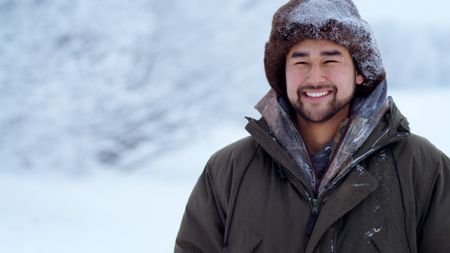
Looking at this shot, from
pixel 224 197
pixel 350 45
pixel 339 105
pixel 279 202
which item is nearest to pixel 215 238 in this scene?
pixel 224 197

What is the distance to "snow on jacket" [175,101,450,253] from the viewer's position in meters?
1.55

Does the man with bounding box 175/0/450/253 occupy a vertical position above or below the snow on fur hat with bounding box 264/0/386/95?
below

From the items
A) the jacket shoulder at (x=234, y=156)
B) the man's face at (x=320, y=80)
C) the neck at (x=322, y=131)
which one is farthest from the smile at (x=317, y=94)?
the jacket shoulder at (x=234, y=156)

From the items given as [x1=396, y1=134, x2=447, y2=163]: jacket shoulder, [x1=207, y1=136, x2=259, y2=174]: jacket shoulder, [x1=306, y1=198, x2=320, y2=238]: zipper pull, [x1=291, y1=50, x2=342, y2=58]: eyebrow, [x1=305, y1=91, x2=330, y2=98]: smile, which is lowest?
[x1=306, y1=198, x2=320, y2=238]: zipper pull

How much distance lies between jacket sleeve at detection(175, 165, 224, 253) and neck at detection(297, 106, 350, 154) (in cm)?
35

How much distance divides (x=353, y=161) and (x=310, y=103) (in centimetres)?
24

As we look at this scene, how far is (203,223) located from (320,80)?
587mm

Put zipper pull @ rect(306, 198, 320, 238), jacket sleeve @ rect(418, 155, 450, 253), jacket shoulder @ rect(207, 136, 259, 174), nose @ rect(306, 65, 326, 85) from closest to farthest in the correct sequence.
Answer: jacket sleeve @ rect(418, 155, 450, 253)
zipper pull @ rect(306, 198, 320, 238)
nose @ rect(306, 65, 326, 85)
jacket shoulder @ rect(207, 136, 259, 174)

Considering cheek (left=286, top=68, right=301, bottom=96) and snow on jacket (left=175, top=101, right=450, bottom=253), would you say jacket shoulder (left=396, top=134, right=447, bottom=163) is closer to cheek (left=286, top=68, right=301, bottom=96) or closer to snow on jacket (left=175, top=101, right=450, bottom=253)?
snow on jacket (left=175, top=101, right=450, bottom=253)

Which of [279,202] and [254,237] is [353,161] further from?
[254,237]

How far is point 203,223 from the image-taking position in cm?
180

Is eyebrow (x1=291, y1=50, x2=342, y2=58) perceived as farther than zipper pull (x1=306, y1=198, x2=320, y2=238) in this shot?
Yes

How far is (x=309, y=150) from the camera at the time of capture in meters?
1.83

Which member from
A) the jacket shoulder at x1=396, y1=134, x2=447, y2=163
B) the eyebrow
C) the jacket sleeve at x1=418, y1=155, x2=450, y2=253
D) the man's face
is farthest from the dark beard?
the jacket sleeve at x1=418, y1=155, x2=450, y2=253
